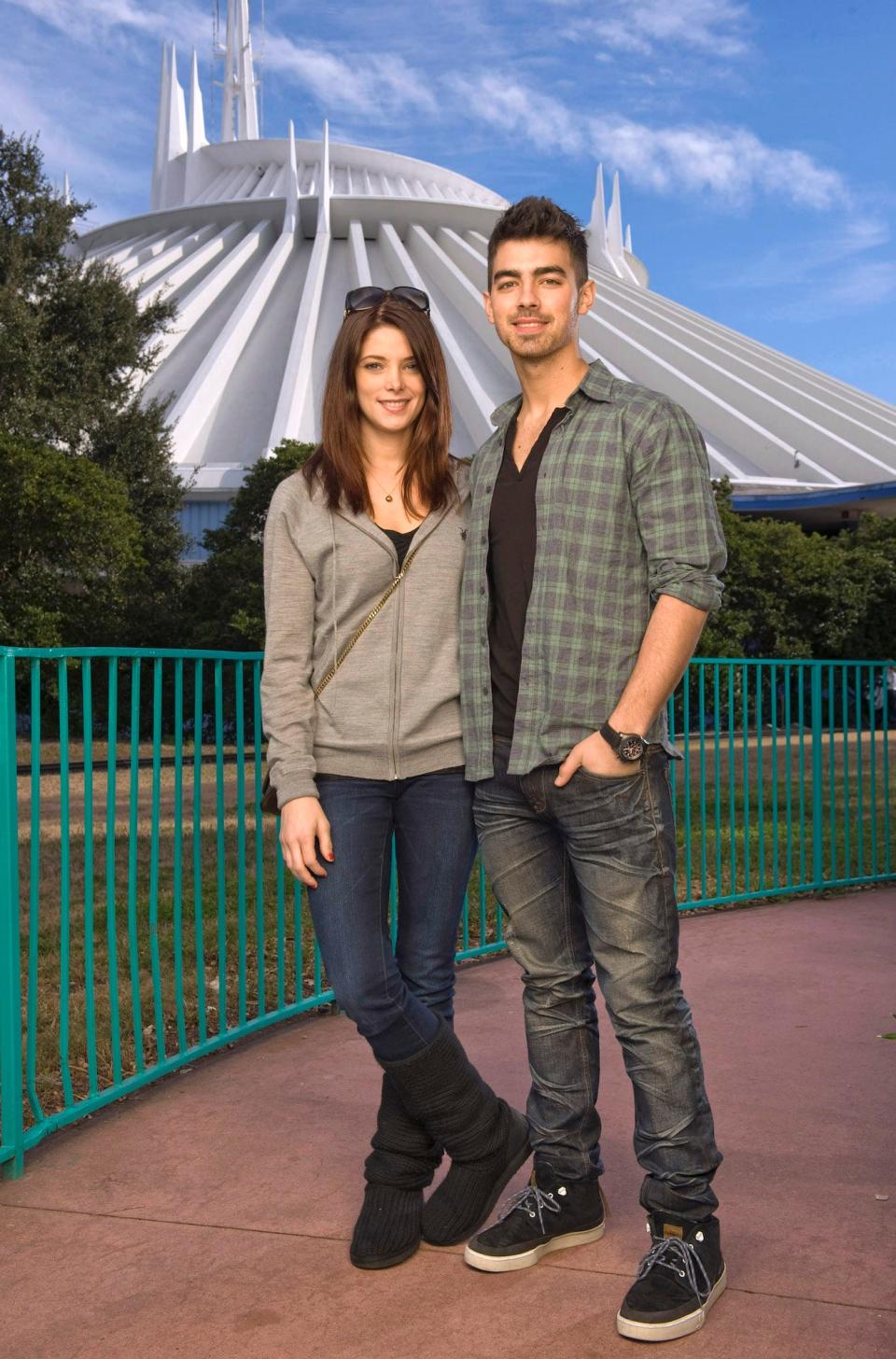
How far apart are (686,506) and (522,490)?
361 mm

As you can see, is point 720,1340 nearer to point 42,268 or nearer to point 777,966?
point 777,966

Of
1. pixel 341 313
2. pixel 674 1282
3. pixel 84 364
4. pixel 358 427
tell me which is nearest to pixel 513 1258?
pixel 674 1282

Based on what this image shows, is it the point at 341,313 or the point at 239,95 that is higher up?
the point at 239,95

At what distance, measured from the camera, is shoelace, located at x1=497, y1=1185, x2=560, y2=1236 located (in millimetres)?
2850

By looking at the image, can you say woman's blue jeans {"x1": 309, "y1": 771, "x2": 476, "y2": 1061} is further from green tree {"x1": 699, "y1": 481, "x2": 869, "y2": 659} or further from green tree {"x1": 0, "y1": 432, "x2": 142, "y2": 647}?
green tree {"x1": 699, "y1": 481, "x2": 869, "y2": 659}

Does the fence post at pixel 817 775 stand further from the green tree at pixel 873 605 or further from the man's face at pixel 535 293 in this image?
the green tree at pixel 873 605

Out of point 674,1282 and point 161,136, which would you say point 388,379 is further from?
point 161,136

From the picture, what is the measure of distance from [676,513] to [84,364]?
22.6 metres

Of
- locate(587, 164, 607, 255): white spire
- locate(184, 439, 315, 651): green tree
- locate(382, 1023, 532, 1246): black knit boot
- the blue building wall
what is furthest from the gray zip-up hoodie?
locate(587, 164, 607, 255): white spire

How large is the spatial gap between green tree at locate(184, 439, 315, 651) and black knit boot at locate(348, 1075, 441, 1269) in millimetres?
16855

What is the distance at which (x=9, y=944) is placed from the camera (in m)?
3.31

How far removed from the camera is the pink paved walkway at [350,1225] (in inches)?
99.8

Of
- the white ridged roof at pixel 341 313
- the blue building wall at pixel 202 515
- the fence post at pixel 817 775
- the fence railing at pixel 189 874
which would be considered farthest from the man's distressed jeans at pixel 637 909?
the blue building wall at pixel 202 515

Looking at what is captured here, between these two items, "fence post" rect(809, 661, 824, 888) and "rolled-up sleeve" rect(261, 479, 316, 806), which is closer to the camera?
"rolled-up sleeve" rect(261, 479, 316, 806)
